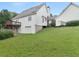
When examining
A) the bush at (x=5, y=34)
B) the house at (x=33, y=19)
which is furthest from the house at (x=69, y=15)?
the bush at (x=5, y=34)

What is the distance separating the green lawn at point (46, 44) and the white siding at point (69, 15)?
0.08 metres

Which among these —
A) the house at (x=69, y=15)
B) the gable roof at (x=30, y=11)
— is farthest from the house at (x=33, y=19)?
the house at (x=69, y=15)

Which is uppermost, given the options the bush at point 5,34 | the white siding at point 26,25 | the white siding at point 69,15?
the white siding at point 69,15

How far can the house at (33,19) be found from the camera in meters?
2.35

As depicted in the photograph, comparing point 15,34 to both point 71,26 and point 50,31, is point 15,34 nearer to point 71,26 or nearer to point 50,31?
point 50,31

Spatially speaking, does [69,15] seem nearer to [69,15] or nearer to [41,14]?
[69,15]

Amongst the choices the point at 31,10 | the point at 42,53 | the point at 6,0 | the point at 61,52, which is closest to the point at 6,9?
the point at 6,0

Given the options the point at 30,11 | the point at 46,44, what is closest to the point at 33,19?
the point at 30,11

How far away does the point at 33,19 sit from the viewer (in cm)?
237

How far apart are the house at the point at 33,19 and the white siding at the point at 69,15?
149 millimetres

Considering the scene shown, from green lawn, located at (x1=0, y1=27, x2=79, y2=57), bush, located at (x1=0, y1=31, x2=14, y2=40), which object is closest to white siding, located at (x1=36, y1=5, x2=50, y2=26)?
green lawn, located at (x1=0, y1=27, x2=79, y2=57)

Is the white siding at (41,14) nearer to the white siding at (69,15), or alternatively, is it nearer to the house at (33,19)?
the house at (33,19)

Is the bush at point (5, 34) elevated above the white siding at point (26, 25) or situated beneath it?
situated beneath

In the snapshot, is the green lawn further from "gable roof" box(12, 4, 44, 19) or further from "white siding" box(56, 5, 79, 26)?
"gable roof" box(12, 4, 44, 19)
